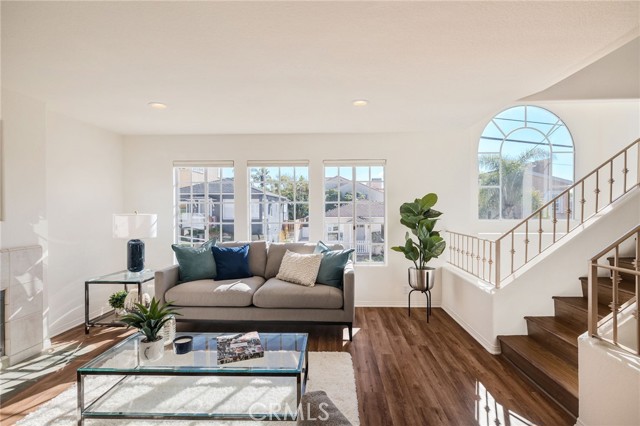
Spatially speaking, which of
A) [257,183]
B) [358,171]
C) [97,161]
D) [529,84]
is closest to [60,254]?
[97,161]

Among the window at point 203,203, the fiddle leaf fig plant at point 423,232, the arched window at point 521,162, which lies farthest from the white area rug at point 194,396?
the arched window at point 521,162

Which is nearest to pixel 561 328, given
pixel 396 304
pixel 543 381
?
pixel 543 381

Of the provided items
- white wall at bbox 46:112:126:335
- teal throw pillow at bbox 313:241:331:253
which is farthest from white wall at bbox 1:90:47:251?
teal throw pillow at bbox 313:241:331:253

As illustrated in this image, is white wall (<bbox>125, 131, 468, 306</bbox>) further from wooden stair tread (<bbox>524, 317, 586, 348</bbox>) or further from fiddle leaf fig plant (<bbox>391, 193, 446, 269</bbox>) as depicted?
wooden stair tread (<bbox>524, 317, 586, 348</bbox>)

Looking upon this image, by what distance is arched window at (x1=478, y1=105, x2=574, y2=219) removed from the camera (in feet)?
15.3

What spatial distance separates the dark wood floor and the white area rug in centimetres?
12

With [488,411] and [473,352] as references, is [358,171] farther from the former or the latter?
[488,411]

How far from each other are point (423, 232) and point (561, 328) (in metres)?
1.65

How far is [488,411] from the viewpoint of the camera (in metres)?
2.18

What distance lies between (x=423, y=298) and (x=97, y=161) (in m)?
4.88

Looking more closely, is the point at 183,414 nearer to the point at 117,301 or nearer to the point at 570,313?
the point at 117,301

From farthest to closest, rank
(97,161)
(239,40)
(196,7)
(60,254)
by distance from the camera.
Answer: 1. (97,161)
2. (60,254)
3. (239,40)
4. (196,7)

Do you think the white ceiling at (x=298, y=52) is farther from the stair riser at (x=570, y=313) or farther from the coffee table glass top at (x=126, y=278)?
the stair riser at (x=570, y=313)

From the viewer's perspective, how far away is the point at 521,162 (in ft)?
15.5
